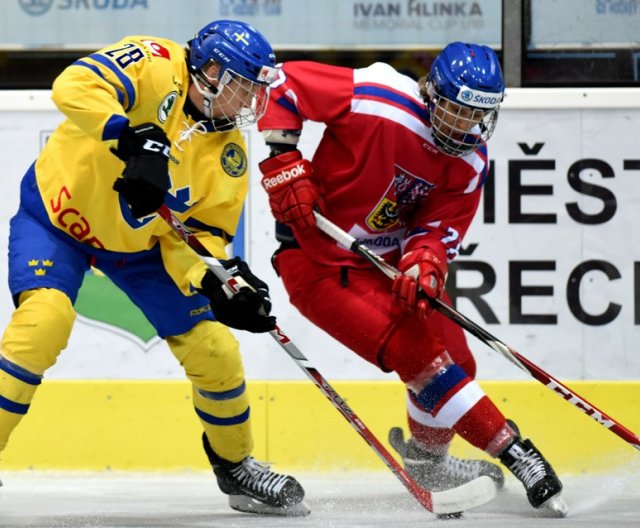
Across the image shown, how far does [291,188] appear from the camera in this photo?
3.69m

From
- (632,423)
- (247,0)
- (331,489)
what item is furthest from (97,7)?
(632,423)

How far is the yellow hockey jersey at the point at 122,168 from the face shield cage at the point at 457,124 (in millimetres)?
534

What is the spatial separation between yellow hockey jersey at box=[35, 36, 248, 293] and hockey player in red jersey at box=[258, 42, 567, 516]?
0.28m

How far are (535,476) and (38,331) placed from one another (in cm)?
132

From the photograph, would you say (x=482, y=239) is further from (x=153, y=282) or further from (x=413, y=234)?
(x=153, y=282)

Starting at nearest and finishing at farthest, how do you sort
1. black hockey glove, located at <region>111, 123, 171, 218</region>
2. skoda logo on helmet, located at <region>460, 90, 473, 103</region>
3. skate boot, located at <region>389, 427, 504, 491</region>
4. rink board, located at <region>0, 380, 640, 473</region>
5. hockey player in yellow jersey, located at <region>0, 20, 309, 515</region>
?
black hockey glove, located at <region>111, 123, 171, 218</region>, hockey player in yellow jersey, located at <region>0, 20, 309, 515</region>, skoda logo on helmet, located at <region>460, 90, 473, 103</region>, skate boot, located at <region>389, 427, 504, 491</region>, rink board, located at <region>0, 380, 640, 473</region>

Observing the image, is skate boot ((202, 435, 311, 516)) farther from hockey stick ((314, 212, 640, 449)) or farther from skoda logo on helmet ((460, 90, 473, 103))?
skoda logo on helmet ((460, 90, 473, 103))

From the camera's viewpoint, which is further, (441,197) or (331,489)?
(331,489)

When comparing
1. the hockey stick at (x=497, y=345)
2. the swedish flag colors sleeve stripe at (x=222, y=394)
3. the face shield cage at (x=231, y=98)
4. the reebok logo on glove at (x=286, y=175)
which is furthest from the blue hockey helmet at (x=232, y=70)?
the swedish flag colors sleeve stripe at (x=222, y=394)

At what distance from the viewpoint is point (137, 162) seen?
305 cm

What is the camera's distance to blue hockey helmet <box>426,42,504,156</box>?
3.52m

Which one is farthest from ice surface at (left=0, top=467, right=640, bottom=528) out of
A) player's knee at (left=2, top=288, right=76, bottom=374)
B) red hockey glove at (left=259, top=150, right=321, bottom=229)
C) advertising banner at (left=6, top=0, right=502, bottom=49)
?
advertising banner at (left=6, top=0, right=502, bottom=49)

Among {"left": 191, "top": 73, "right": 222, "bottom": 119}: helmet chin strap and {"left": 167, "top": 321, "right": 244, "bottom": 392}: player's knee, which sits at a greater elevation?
{"left": 191, "top": 73, "right": 222, "bottom": 119}: helmet chin strap

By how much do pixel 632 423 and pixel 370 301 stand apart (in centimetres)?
130
